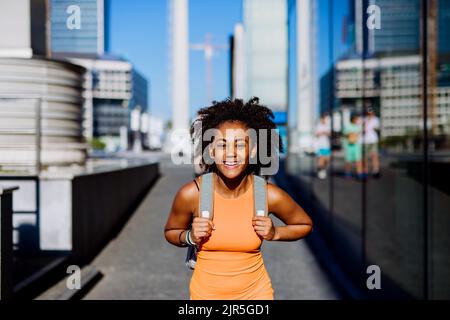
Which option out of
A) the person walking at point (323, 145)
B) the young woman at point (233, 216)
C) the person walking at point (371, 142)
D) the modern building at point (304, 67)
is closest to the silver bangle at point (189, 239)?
the young woman at point (233, 216)

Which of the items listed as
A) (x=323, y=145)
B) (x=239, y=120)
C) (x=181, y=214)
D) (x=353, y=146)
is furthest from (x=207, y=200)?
(x=323, y=145)

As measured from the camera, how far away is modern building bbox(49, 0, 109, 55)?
3.20m

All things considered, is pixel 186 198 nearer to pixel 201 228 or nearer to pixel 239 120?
pixel 201 228

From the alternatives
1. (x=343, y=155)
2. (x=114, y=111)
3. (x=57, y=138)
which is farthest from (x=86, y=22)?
(x=114, y=111)

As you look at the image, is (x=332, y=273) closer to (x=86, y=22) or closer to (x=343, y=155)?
(x=343, y=155)

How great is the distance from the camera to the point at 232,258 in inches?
75.7

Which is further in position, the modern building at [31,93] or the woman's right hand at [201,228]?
the modern building at [31,93]

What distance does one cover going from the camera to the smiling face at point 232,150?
1.83 m

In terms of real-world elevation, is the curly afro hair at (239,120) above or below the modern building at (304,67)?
below

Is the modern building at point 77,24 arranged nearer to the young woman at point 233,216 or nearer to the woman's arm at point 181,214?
the young woman at point 233,216

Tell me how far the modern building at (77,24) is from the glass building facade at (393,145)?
2268 millimetres

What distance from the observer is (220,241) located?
6.18ft

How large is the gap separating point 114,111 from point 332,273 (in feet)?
301

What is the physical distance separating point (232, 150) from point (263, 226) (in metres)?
0.25
